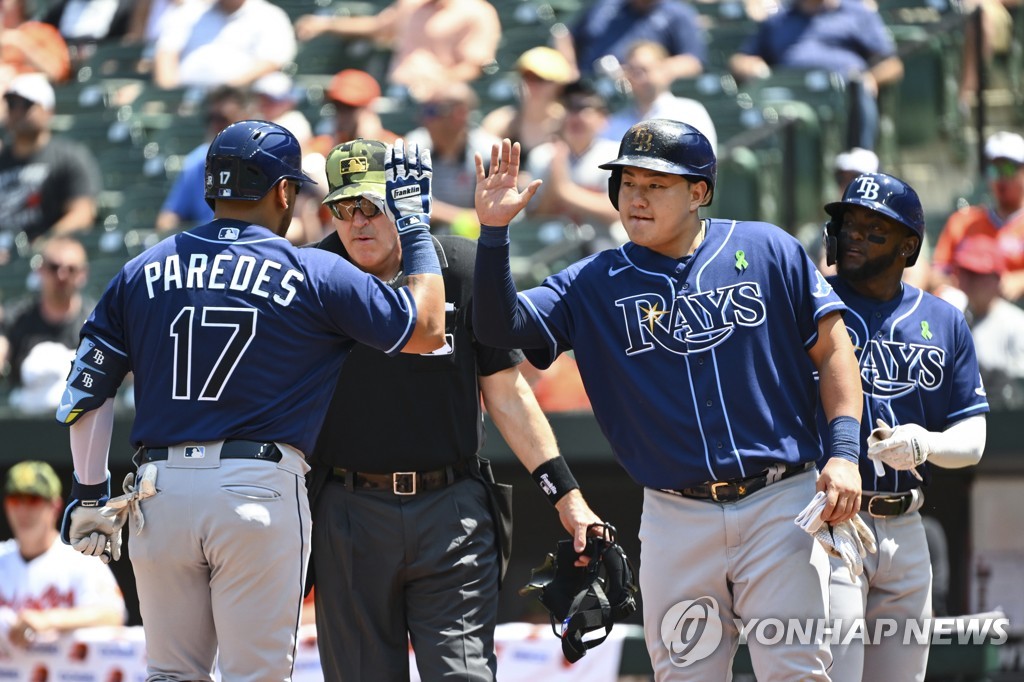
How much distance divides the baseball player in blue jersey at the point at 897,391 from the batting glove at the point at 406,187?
1.31 meters

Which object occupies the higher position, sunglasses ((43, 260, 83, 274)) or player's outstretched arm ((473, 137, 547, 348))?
player's outstretched arm ((473, 137, 547, 348))

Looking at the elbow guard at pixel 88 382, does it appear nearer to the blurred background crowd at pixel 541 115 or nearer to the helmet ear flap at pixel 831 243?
the helmet ear flap at pixel 831 243

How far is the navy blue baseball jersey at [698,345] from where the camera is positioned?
4.31 m

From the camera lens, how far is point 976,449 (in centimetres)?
470

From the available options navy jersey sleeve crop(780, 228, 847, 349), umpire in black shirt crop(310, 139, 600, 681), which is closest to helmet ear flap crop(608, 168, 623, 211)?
navy jersey sleeve crop(780, 228, 847, 349)

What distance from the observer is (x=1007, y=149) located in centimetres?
825

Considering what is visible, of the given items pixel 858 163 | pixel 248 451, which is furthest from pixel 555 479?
pixel 858 163

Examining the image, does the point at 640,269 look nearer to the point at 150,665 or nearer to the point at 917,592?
the point at 917,592

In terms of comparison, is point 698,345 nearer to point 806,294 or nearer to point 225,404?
point 806,294

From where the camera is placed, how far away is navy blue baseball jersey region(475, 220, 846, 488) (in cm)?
431

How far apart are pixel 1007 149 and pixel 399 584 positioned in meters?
4.90

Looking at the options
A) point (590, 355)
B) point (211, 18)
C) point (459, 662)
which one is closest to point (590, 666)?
point (459, 662)

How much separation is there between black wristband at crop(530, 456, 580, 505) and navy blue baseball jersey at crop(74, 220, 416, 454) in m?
0.78

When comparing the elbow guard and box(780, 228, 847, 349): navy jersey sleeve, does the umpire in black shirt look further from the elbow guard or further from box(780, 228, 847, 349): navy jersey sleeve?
box(780, 228, 847, 349): navy jersey sleeve
